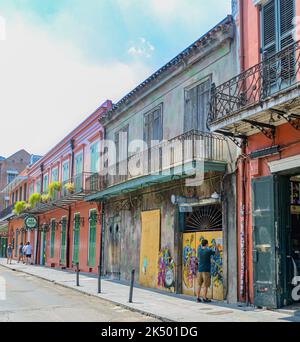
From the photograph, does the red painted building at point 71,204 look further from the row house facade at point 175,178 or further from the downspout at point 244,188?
the downspout at point 244,188

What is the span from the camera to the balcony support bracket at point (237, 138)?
1073 cm

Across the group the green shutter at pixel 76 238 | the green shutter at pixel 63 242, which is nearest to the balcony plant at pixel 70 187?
the green shutter at pixel 76 238

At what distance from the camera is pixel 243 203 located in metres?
10.9

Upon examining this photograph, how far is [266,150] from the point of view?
10.2 m

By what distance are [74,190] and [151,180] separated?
9.88 meters

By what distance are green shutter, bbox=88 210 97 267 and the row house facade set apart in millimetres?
1776

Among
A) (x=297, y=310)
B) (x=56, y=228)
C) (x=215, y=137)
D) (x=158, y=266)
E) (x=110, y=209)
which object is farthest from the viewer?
(x=56, y=228)

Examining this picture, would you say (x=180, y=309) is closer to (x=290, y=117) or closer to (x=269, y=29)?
(x=290, y=117)

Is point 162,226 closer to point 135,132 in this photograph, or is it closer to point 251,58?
point 135,132

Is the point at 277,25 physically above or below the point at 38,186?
above

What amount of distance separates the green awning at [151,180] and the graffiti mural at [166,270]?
218 centimetres

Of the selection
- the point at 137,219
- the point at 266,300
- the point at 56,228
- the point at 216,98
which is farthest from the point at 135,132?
the point at 56,228

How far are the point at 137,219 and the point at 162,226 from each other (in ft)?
6.74

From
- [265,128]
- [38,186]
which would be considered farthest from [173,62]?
[38,186]
